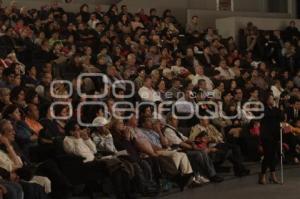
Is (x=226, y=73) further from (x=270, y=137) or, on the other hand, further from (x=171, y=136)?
(x=270, y=137)

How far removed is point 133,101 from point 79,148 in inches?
148

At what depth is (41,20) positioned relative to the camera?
51.9 feet

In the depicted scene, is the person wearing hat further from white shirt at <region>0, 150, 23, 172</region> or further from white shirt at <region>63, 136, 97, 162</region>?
white shirt at <region>0, 150, 23, 172</region>

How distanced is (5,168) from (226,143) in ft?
16.8

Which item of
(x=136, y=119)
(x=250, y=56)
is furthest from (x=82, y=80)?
(x=250, y=56)

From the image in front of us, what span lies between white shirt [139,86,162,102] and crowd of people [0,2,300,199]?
2 cm

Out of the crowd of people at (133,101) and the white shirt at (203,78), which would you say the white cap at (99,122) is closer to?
the crowd of people at (133,101)

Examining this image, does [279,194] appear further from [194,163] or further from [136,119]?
[136,119]

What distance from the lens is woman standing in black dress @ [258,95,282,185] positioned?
1102 centimetres

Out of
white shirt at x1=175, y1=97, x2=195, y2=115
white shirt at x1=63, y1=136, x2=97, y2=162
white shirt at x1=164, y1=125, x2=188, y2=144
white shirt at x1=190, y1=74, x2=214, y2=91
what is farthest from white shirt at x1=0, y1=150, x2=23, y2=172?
white shirt at x1=190, y1=74, x2=214, y2=91

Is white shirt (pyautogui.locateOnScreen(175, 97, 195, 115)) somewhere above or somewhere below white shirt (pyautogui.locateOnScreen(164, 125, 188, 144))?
above

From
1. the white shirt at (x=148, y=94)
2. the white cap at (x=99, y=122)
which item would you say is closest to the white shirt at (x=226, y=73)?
the white shirt at (x=148, y=94)

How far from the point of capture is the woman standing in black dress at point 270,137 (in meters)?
11.0

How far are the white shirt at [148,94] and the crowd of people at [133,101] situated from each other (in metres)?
0.02
